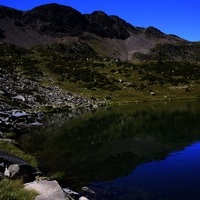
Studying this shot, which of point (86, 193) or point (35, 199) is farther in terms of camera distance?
point (86, 193)

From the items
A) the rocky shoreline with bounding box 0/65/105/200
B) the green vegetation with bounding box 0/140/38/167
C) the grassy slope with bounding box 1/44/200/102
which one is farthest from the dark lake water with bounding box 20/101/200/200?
the grassy slope with bounding box 1/44/200/102

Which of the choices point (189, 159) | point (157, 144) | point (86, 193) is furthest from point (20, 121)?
point (86, 193)

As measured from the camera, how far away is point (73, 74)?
5182 inches

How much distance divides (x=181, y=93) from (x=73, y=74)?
37.7 meters

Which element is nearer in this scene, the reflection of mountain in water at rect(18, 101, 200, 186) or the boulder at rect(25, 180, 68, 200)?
the boulder at rect(25, 180, 68, 200)

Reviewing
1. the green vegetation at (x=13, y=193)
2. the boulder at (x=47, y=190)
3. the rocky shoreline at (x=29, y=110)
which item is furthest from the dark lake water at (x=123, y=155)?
the green vegetation at (x=13, y=193)

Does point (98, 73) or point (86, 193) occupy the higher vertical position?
point (98, 73)

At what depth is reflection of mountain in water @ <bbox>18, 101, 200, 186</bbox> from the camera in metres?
29.8

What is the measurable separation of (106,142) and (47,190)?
89.6ft

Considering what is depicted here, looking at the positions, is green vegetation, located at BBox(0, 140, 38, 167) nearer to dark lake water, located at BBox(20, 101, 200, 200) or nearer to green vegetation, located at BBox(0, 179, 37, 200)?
dark lake water, located at BBox(20, 101, 200, 200)

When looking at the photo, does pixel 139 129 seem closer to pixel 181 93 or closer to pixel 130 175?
pixel 130 175

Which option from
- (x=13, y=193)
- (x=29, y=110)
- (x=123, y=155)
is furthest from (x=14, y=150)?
(x=29, y=110)

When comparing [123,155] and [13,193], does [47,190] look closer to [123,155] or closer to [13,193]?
[13,193]

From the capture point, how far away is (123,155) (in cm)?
3591
